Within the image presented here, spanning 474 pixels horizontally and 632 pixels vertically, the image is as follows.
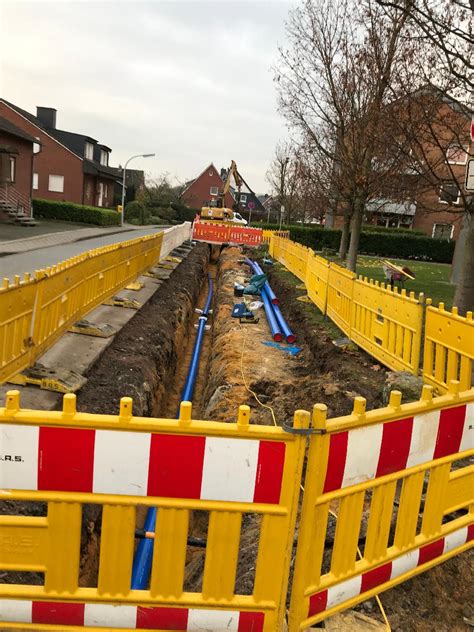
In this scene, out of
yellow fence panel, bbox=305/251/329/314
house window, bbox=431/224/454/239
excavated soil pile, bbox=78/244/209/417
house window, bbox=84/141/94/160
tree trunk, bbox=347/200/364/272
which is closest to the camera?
excavated soil pile, bbox=78/244/209/417

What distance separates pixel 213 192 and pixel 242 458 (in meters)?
75.7

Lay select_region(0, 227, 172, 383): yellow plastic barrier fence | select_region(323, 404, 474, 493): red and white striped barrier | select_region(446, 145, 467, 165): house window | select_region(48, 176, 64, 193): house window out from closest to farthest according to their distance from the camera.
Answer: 1. select_region(323, 404, 474, 493): red and white striped barrier
2. select_region(0, 227, 172, 383): yellow plastic barrier fence
3. select_region(446, 145, 467, 165): house window
4. select_region(48, 176, 64, 193): house window

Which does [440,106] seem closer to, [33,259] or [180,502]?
[180,502]

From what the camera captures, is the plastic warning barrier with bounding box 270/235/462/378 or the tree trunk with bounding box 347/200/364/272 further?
the tree trunk with bounding box 347/200/364/272

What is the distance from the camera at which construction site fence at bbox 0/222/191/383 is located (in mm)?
5025

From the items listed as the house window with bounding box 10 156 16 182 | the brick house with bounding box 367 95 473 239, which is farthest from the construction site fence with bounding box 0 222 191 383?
the house window with bounding box 10 156 16 182

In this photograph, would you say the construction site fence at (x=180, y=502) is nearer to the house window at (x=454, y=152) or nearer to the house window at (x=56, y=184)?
the house window at (x=454, y=152)

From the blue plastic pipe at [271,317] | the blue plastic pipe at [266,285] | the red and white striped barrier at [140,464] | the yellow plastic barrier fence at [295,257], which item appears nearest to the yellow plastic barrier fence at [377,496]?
the red and white striped barrier at [140,464]

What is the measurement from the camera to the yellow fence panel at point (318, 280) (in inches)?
410

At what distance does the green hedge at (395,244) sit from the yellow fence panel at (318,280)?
2496 centimetres

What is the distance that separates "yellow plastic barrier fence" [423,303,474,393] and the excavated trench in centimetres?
72

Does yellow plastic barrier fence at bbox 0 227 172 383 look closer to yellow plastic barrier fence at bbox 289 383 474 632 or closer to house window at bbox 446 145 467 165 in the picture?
yellow plastic barrier fence at bbox 289 383 474 632

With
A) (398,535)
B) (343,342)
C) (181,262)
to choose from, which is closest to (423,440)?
(398,535)

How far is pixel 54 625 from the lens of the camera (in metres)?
2.28
